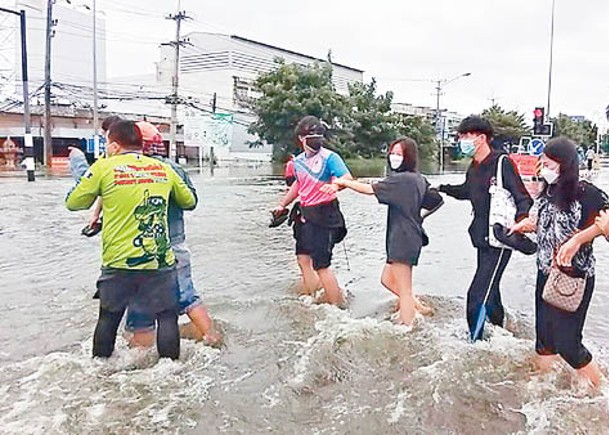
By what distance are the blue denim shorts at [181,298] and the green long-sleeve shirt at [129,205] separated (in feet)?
1.41

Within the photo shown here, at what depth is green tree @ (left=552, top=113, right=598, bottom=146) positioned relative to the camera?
67688 millimetres

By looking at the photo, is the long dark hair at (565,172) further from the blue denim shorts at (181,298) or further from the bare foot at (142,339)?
the bare foot at (142,339)

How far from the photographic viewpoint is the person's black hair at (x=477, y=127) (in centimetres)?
498

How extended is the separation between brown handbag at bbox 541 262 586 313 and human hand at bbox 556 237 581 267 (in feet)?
0.32

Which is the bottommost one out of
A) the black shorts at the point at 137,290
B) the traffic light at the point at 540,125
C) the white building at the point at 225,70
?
the black shorts at the point at 137,290

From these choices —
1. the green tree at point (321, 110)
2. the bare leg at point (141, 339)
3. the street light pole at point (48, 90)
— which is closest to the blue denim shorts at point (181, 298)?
the bare leg at point (141, 339)

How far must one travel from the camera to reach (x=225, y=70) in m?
58.5

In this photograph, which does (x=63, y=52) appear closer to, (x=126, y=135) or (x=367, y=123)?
(x=367, y=123)

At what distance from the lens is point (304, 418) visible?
4008 millimetres

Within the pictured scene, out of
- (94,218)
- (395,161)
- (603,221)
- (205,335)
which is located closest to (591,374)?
(603,221)

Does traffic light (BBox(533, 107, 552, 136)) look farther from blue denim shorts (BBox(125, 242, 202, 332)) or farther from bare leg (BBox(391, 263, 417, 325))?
blue denim shorts (BBox(125, 242, 202, 332))

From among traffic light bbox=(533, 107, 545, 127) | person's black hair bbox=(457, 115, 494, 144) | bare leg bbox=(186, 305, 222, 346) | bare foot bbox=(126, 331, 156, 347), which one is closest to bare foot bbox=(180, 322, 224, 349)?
bare leg bbox=(186, 305, 222, 346)

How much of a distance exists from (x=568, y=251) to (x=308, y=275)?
3.14 m

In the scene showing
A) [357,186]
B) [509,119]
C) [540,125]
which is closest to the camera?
[357,186]
